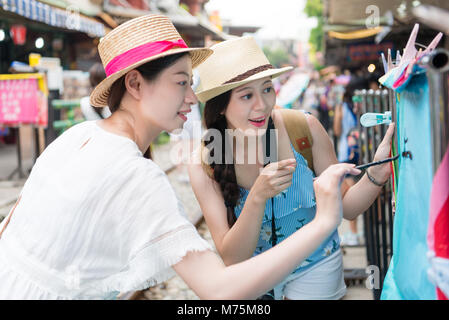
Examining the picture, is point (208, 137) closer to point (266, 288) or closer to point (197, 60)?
point (197, 60)

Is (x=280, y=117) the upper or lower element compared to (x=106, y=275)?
upper

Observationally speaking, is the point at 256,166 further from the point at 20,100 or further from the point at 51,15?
the point at 51,15

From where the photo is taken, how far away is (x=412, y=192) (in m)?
1.38

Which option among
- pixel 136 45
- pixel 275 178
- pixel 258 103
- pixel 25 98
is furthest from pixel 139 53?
pixel 25 98

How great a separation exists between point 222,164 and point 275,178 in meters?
0.55

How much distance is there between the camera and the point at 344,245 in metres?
5.78

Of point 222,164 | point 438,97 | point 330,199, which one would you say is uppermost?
point 438,97

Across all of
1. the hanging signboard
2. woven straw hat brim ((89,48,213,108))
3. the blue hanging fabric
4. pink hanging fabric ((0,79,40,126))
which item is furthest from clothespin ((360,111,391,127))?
pink hanging fabric ((0,79,40,126))

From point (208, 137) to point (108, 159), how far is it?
3.40 ft

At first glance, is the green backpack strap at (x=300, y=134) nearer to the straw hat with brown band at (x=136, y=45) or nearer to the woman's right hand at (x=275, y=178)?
the woman's right hand at (x=275, y=178)

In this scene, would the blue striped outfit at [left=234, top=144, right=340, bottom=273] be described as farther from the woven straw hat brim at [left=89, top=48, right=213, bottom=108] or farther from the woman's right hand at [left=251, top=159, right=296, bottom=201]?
the woven straw hat brim at [left=89, top=48, right=213, bottom=108]

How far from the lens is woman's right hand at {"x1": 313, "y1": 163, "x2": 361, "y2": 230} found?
142 cm

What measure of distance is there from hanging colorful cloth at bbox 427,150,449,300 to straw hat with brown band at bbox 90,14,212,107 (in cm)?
91
